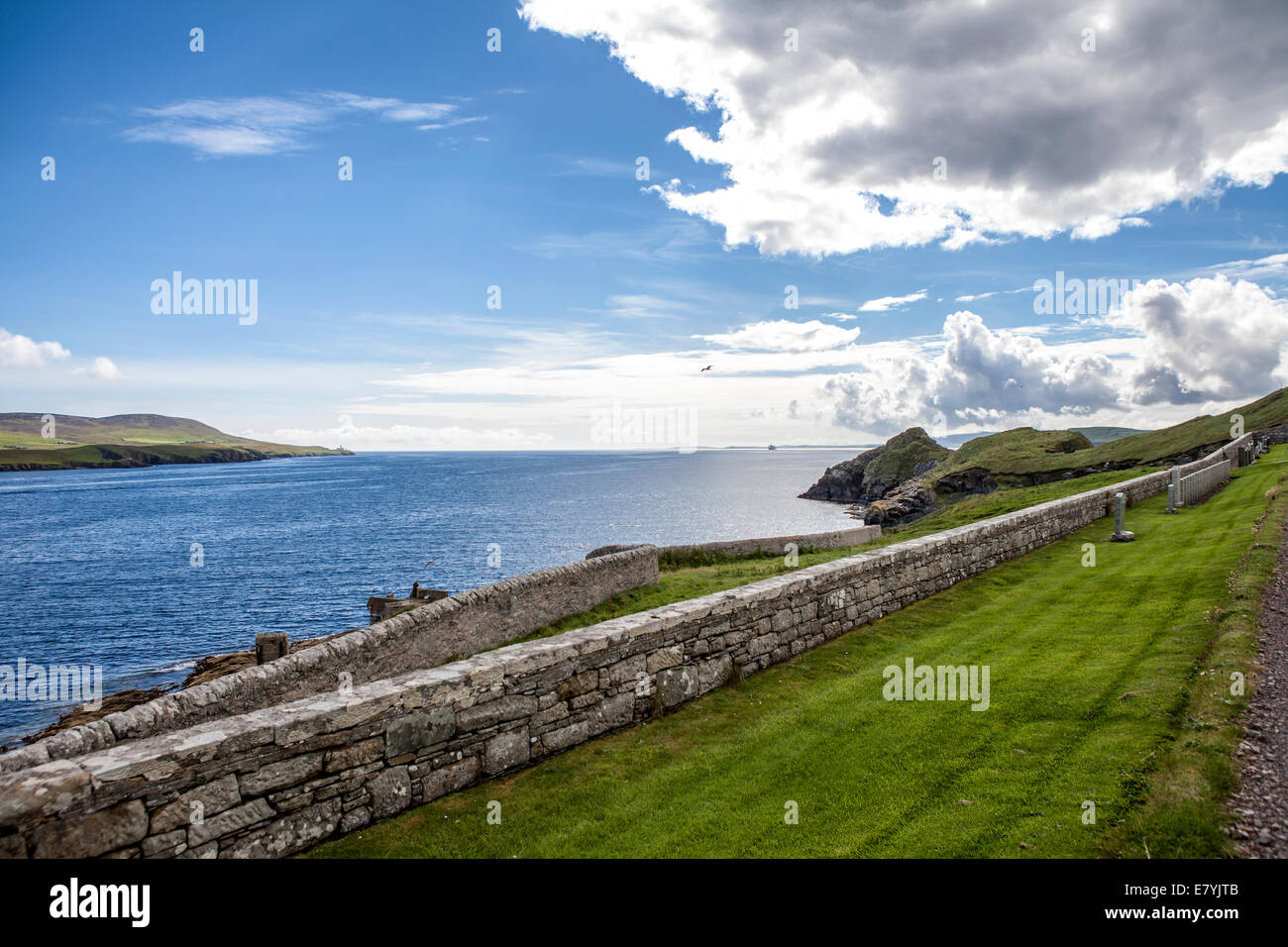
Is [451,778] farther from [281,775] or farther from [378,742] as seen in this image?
[281,775]

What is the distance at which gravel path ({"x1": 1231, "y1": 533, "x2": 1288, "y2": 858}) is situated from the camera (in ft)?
14.1

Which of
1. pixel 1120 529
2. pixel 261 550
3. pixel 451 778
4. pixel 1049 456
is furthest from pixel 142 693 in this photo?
pixel 1049 456

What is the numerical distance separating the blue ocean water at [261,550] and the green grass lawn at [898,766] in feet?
75.4

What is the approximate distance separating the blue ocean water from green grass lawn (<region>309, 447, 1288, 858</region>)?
904 inches

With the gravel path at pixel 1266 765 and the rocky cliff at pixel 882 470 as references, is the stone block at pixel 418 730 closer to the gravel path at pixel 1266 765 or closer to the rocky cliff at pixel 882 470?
the gravel path at pixel 1266 765

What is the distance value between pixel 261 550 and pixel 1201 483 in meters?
62.7

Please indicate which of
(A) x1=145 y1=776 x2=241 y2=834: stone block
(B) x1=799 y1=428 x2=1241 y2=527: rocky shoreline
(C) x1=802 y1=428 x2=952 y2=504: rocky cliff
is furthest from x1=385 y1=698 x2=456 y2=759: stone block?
(C) x1=802 y1=428 x2=952 y2=504: rocky cliff

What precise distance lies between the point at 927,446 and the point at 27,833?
10263 centimetres

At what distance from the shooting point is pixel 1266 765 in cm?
511

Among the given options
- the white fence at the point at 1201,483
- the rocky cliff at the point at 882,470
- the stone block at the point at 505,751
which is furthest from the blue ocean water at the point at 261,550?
the white fence at the point at 1201,483

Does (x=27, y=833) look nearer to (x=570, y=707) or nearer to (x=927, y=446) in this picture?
(x=570, y=707)

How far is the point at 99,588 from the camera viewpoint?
42.4m
